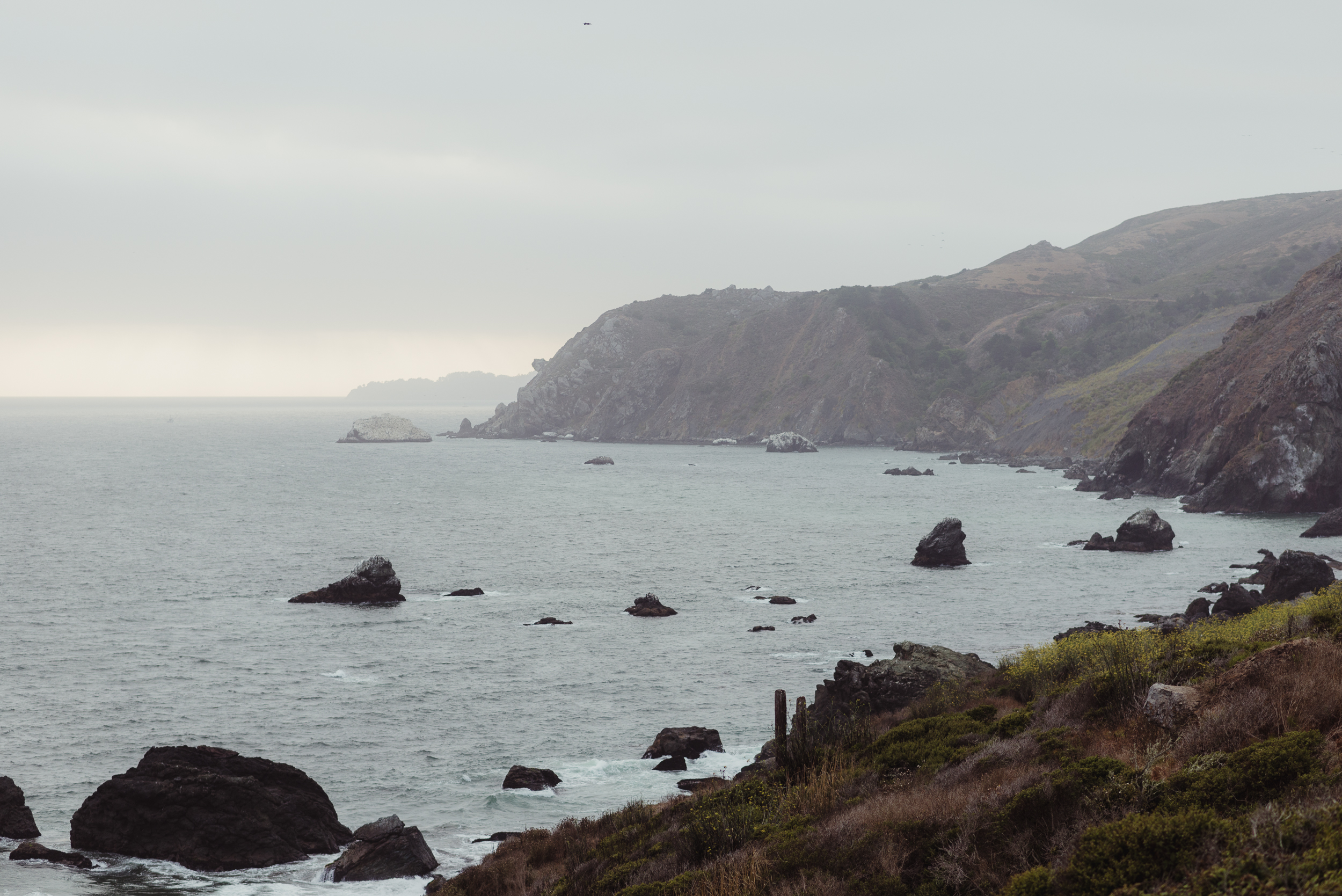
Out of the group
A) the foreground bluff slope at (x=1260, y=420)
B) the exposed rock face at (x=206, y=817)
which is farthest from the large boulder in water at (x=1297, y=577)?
→ the exposed rock face at (x=206, y=817)

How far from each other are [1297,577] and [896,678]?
31894 millimetres

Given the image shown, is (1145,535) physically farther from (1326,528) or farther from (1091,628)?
(1091,628)

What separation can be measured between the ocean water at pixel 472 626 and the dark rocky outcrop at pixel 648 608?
100cm

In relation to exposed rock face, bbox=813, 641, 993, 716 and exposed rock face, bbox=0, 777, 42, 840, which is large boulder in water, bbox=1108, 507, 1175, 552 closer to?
exposed rock face, bbox=813, 641, 993, 716

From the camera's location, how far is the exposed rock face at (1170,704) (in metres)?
15.4

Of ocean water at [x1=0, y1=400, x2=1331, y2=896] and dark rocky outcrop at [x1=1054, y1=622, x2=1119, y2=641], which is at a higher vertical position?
dark rocky outcrop at [x1=1054, y1=622, x2=1119, y2=641]

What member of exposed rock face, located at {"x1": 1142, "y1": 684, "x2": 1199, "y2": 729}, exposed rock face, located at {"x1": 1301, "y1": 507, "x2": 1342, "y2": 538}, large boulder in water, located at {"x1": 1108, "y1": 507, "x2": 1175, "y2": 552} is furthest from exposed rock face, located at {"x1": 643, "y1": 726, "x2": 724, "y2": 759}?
exposed rock face, located at {"x1": 1301, "y1": 507, "x2": 1342, "y2": 538}

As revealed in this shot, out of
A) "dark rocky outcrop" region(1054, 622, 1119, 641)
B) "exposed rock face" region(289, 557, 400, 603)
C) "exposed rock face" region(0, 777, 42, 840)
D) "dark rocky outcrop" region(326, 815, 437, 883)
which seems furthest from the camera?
"exposed rock face" region(289, 557, 400, 603)

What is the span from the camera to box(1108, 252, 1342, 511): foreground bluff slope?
91750mm

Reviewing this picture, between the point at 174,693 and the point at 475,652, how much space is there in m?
14.0

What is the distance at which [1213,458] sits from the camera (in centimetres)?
10294

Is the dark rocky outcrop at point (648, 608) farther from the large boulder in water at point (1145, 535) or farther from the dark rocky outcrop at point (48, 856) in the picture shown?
the large boulder in water at point (1145, 535)

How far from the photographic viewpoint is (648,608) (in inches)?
2340

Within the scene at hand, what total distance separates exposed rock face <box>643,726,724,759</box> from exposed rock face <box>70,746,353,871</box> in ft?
36.5
